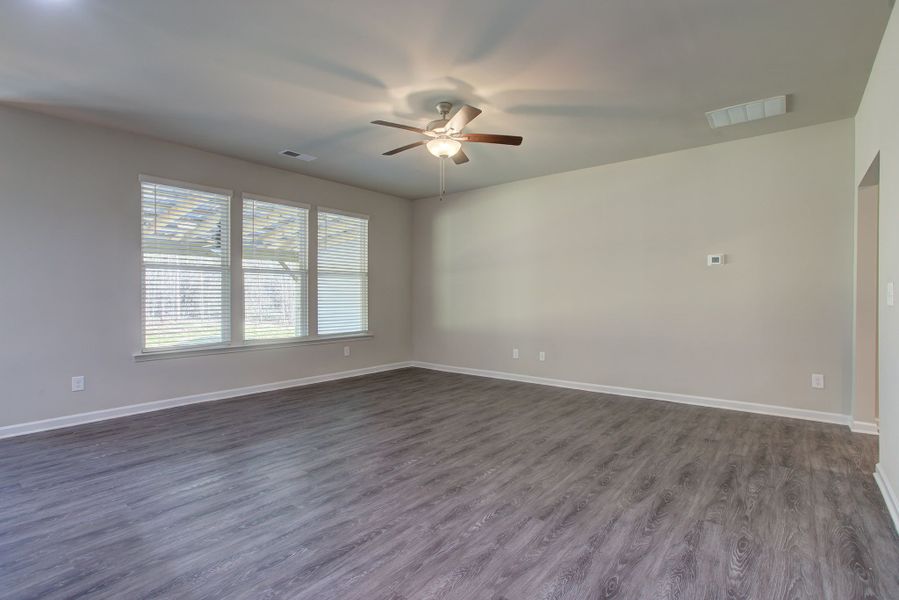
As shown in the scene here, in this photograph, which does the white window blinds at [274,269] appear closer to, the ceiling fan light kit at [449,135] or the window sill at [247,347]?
the window sill at [247,347]

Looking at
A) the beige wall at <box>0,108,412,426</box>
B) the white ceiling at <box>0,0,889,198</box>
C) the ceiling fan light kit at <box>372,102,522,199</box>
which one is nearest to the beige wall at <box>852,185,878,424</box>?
the white ceiling at <box>0,0,889,198</box>

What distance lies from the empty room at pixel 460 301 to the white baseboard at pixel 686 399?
0.03m

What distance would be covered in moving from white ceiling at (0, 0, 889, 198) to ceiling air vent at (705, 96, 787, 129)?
0.11 metres

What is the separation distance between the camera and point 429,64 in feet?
9.94

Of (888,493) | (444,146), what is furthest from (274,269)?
(888,493)

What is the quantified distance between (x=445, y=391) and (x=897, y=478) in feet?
13.0

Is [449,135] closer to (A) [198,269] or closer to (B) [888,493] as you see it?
(A) [198,269]

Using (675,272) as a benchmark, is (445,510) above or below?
below

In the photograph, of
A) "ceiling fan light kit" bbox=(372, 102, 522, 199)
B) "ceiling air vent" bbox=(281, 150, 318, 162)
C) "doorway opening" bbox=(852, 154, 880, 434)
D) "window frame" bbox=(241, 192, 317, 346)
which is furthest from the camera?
"window frame" bbox=(241, 192, 317, 346)

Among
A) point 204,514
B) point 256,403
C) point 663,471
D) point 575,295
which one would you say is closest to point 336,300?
point 256,403

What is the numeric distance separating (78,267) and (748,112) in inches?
242

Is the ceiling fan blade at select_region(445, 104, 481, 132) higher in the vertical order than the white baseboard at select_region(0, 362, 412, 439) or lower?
higher

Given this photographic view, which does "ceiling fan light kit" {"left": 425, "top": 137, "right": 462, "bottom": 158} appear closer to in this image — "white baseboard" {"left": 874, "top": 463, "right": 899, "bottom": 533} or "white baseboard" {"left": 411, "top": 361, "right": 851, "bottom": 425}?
"white baseboard" {"left": 411, "top": 361, "right": 851, "bottom": 425}

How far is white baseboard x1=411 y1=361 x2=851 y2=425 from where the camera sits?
4.13 m
